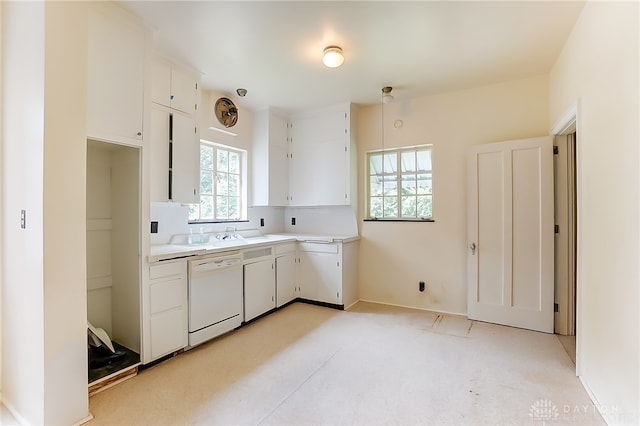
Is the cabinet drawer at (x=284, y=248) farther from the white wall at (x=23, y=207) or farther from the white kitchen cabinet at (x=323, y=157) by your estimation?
the white wall at (x=23, y=207)

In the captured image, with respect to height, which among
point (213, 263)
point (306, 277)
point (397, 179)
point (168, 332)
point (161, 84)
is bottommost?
point (168, 332)

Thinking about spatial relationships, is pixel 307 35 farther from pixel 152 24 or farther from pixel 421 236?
pixel 421 236

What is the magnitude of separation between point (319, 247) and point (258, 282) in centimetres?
94

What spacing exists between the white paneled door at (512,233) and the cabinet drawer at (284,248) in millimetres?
2201

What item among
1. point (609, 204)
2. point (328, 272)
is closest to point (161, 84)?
point (328, 272)

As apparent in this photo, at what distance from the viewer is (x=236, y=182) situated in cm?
425

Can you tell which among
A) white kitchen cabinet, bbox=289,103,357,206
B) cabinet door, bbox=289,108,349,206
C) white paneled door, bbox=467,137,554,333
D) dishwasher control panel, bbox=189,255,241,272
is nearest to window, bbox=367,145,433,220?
white kitchen cabinet, bbox=289,103,357,206

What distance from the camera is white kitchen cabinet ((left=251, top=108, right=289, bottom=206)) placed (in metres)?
4.23

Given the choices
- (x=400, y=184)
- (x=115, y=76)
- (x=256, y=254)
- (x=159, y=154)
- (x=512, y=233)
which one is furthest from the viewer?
(x=400, y=184)

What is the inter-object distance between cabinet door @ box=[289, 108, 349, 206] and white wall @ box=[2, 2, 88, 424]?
9.44ft

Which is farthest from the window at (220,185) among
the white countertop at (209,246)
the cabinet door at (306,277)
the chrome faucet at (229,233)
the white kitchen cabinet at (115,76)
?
the white kitchen cabinet at (115,76)

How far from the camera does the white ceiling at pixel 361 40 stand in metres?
2.17

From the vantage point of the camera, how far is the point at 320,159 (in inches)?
170

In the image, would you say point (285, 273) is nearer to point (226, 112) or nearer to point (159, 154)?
point (159, 154)
